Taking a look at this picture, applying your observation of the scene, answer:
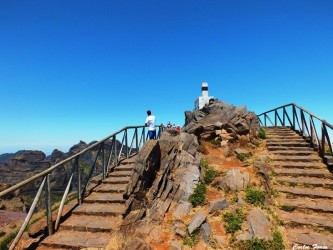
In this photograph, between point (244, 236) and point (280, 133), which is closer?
point (244, 236)

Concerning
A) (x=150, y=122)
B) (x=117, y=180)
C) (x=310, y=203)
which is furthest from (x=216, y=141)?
(x=310, y=203)

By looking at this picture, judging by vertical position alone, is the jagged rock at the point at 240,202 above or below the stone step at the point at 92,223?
above

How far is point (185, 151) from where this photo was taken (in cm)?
1258

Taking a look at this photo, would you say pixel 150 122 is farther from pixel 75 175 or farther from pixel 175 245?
pixel 175 245

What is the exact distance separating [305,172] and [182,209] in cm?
587

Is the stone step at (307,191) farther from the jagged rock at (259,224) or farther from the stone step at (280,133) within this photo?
the stone step at (280,133)

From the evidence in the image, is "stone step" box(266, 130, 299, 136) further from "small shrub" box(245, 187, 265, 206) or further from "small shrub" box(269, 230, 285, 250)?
"small shrub" box(269, 230, 285, 250)

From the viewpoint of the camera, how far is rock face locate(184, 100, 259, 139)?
15.1m

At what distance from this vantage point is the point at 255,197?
9812mm

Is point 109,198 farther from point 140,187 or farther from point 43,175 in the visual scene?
point 43,175

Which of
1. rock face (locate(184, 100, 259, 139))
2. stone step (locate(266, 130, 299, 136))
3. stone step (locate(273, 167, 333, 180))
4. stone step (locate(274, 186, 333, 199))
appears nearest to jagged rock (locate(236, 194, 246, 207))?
stone step (locate(274, 186, 333, 199))

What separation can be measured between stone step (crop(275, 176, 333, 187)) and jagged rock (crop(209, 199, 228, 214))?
310 centimetres

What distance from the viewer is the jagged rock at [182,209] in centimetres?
955

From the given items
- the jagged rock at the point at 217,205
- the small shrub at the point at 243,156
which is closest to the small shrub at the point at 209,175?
the jagged rock at the point at 217,205
